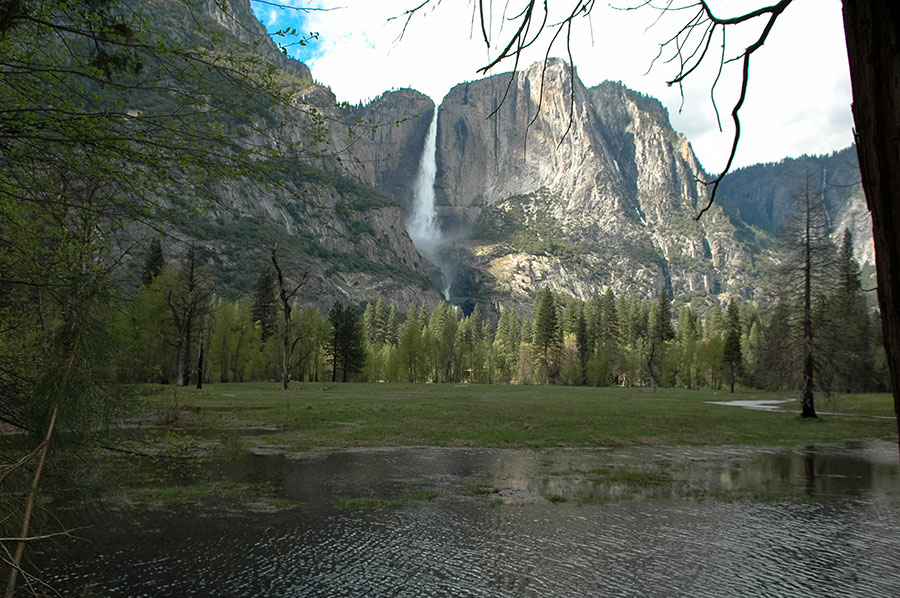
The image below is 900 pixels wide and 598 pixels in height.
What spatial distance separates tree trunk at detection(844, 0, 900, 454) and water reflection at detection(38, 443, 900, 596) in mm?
5411

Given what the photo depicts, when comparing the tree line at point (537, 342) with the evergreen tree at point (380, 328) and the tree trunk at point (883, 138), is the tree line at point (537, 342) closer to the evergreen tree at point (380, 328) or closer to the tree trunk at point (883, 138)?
the evergreen tree at point (380, 328)

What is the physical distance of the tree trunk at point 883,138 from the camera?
1.49 meters

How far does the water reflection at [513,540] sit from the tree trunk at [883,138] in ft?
17.8

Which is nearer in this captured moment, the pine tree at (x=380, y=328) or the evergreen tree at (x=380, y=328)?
the evergreen tree at (x=380, y=328)

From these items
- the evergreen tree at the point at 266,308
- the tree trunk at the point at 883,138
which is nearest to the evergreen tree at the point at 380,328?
A: the evergreen tree at the point at 266,308

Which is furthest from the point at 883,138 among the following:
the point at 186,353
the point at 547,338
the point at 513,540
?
the point at 547,338

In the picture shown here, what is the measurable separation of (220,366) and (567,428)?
159ft

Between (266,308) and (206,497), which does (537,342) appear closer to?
(266,308)

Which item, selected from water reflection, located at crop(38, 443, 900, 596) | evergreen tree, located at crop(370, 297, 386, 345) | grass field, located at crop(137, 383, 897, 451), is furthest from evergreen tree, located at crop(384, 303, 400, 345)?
water reflection, located at crop(38, 443, 900, 596)

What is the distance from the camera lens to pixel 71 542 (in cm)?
682

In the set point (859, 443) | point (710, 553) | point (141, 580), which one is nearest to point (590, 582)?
point (710, 553)

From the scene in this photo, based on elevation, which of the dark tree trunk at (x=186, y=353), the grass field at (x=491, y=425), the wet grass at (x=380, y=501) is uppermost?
the dark tree trunk at (x=186, y=353)

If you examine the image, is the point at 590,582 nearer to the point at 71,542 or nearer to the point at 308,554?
the point at 308,554

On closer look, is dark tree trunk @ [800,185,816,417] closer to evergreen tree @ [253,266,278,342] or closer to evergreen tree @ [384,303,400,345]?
evergreen tree @ [253,266,278,342]
